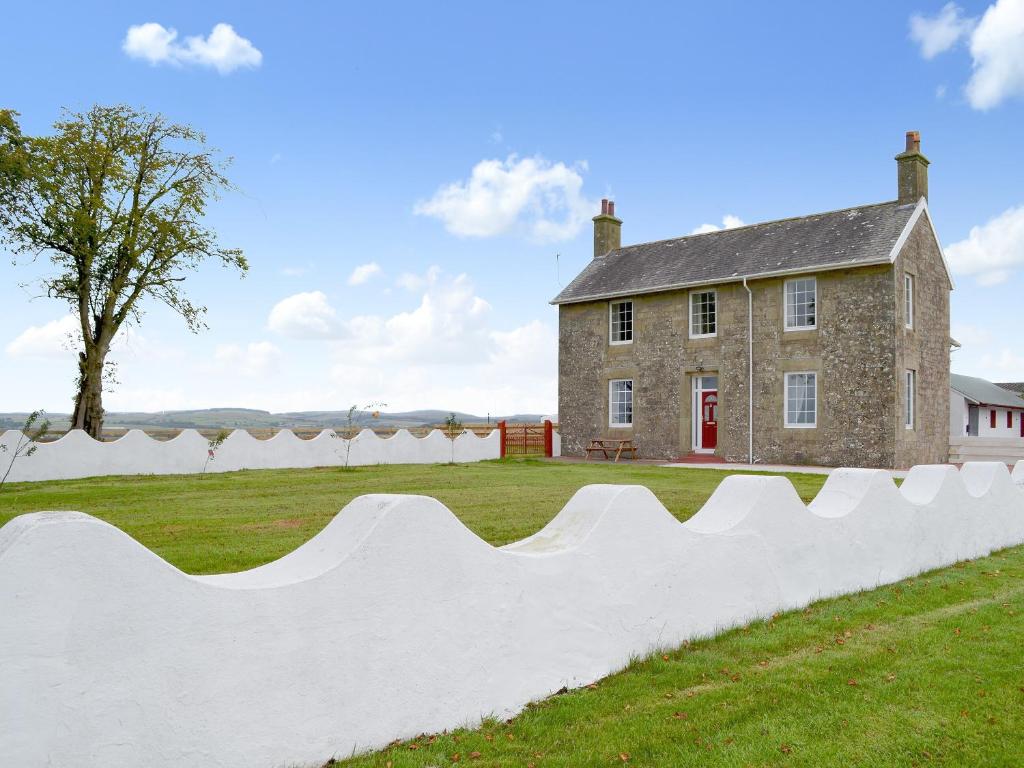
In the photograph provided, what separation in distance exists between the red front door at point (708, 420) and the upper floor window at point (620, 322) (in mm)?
3702

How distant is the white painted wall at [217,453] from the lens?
2000cm

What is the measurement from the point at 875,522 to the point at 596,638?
14.7 feet

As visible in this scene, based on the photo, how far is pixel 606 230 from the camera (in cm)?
3309

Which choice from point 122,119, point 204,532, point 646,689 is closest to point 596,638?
point 646,689

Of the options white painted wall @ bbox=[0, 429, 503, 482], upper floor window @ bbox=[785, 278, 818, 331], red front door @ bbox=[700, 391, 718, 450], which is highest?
upper floor window @ bbox=[785, 278, 818, 331]

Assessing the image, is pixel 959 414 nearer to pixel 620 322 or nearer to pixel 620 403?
pixel 620 403

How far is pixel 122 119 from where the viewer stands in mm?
24438

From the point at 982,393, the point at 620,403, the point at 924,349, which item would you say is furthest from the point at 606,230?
the point at 982,393

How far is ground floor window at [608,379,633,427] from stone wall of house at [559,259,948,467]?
216 mm

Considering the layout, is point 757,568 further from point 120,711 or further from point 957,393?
point 957,393

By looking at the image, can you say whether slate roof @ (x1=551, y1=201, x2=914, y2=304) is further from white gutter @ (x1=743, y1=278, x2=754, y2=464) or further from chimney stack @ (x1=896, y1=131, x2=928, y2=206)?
white gutter @ (x1=743, y1=278, x2=754, y2=464)

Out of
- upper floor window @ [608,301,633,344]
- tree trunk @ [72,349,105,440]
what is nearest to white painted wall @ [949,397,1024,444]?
upper floor window @ [608,301,633,344]

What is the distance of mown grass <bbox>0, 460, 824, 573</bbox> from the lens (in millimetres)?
9539


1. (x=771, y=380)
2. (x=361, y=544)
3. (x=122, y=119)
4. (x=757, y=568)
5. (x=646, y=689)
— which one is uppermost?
(x=122, y=119)
